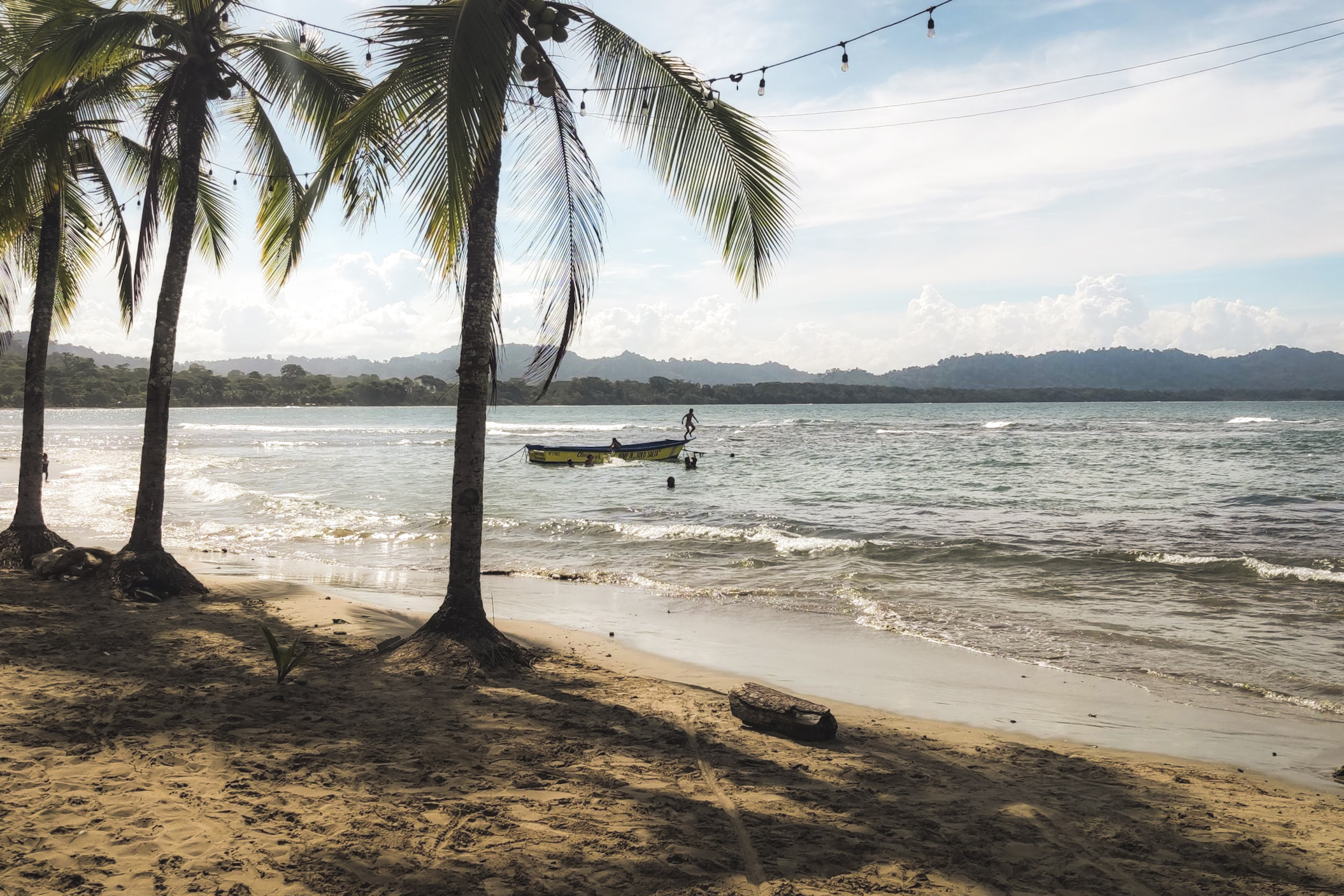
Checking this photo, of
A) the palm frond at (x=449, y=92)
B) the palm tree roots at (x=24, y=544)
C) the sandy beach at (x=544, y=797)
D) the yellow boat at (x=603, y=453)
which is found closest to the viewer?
the sandy beach at (x=544, y=797)

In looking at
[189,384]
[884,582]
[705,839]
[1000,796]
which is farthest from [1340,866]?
[189,384]

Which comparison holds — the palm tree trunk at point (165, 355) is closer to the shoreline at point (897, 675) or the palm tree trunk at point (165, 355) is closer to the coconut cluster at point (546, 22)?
the shoreline at point (897, 675)

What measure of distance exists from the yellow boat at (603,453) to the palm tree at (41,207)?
78.1 feet

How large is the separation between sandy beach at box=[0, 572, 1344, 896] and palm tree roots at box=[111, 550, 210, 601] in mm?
1877

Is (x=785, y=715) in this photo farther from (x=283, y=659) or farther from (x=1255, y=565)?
(x=1255, y=565)

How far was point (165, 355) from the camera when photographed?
8.50 meters

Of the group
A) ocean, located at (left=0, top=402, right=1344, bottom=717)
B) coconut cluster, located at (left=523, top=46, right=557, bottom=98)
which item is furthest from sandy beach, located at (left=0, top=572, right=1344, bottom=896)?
coconut cluster, located at (left=523, top=46, right=557, bottom=98)

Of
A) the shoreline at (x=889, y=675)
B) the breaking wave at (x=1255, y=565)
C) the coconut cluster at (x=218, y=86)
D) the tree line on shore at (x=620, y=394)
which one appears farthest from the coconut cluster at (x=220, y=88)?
the tree line on shore at (x=620, y=394)

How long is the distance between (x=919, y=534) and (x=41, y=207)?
15.0m

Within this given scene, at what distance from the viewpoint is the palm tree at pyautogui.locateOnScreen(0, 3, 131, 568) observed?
8.20 meters

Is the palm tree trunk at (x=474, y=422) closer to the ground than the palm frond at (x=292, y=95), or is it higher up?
closer to the ground

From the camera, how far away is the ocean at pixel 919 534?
9312 millimetres

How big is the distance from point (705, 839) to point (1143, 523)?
1753 centimetres

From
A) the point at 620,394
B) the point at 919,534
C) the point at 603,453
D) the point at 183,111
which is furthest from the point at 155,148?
the point at 620,394
